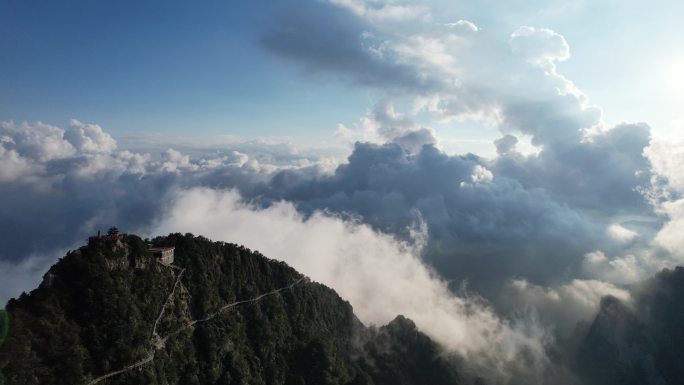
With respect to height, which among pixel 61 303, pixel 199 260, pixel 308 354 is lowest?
pixel 308 354

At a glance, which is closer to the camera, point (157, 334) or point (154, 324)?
point (154, 324)

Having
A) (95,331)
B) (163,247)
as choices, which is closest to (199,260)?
(163,247)

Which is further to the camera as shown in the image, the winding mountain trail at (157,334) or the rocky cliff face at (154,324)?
the winding mountain trail at (157,334)

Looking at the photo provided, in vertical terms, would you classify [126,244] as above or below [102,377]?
above

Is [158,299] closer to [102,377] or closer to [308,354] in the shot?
[102,377]

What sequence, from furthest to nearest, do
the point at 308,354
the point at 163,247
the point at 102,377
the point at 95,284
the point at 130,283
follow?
the point at 308,354, the point at 163,247, the point at 130,283, the point at 95,284, the point at 102,377

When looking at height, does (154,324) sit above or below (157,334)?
above

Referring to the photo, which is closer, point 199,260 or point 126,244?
point 126,244

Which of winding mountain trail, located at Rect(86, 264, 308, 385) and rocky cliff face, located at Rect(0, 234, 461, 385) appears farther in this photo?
winding mountain trail, located at Rect(86, 264, 308, 385)
